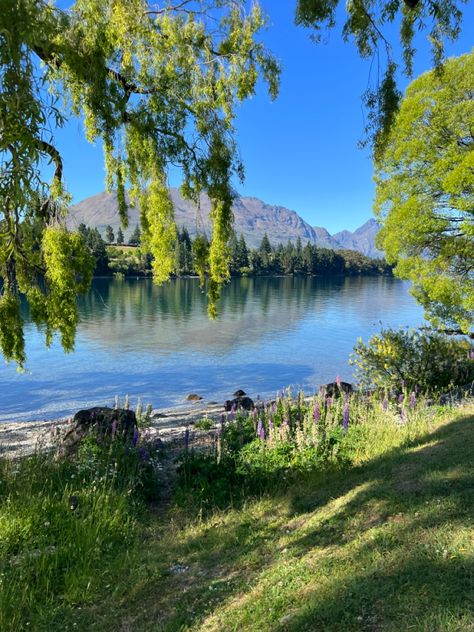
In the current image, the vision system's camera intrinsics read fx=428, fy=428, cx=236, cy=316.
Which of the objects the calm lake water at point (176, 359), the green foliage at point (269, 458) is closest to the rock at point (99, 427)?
the green foliage at point (269, 458)

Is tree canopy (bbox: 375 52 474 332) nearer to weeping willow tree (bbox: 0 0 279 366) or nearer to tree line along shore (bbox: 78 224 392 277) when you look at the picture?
weeping willow tree (bbox: 0 0 279 366)

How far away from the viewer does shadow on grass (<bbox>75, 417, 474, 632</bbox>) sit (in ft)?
9.86

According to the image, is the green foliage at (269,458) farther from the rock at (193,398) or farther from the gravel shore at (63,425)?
the rock at (193,398)

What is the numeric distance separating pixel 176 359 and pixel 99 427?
22392 mm

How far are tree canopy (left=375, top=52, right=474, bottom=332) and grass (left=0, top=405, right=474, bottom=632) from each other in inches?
464

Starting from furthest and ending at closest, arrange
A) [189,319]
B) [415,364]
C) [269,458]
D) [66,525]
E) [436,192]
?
1. [189,319]
2. [436,192]
3. [415,364]
4. [269,458]
5. [66,525]

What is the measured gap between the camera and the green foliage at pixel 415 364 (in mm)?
13656

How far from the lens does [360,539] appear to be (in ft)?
13.6

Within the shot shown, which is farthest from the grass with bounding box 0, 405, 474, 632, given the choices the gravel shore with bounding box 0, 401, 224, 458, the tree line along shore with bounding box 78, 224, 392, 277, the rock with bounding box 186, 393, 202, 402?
the tree line along shore with bounding box 78, 224, 392, 277

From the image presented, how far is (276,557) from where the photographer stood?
4.45 meters

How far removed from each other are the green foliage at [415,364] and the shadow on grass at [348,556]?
23.5ft

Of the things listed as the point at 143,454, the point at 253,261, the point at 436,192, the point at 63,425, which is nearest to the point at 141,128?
the point at 143,454

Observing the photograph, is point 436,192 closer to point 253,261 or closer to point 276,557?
point 276,557

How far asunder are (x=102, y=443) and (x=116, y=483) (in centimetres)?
→ 108
